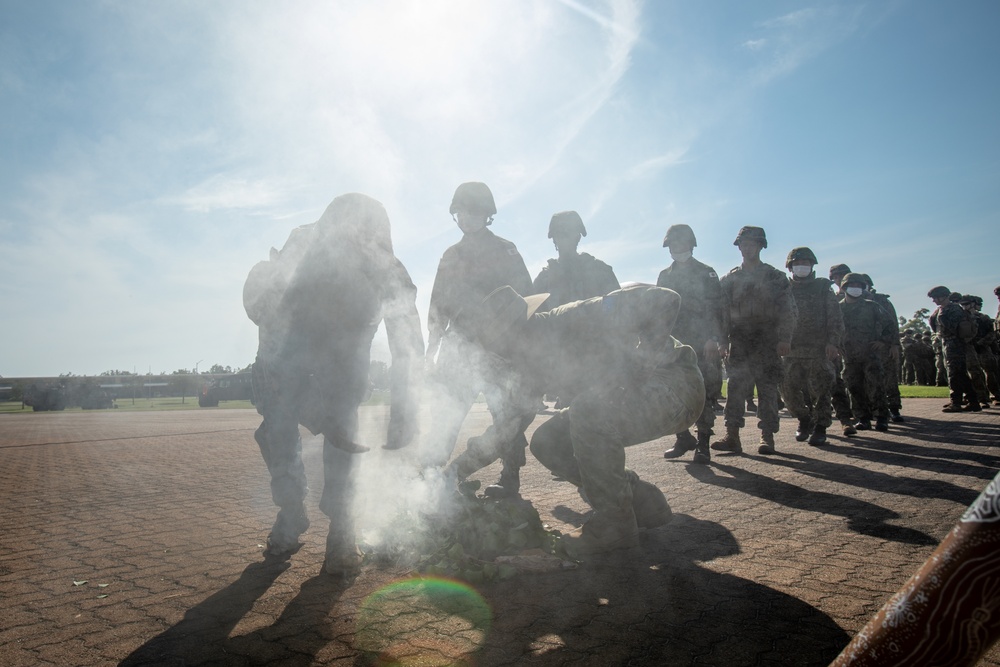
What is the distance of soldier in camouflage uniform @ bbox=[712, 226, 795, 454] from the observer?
23.7 feet

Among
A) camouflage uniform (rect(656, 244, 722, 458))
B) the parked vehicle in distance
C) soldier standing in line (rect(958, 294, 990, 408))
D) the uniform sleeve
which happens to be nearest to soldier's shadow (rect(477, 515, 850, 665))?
camouflage uniform (rect(656, 244, 722, 458))

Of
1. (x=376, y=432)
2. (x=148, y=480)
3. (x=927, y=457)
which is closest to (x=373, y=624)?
(x=148, y=480)

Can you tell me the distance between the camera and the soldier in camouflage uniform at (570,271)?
633 cm

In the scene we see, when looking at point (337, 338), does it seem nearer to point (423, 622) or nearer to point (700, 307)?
point (423, 622)

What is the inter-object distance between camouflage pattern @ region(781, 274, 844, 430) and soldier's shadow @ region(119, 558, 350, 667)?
23.0ft

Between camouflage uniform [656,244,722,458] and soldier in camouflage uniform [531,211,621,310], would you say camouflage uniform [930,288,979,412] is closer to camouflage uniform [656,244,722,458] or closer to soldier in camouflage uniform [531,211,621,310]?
camouflage uniform [656,244,722,458]

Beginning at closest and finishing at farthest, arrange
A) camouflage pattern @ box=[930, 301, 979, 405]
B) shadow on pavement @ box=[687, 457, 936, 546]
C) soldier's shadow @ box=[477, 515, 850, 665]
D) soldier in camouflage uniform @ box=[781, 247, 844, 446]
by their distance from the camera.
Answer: soldier's shadow @ box=[477, 515, 850, 665]
shadow on pavement @ box=[687, 457, 936, 546]
soldier in camouflage uniform @ box=[781, 247, 844, 446]
camouflage pattern @ box=[930, 301, 979, 405]

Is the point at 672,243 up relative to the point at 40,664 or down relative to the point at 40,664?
up

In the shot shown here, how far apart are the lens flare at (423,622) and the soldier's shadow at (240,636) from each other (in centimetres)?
20

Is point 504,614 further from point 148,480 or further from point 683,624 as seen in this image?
point 148,480

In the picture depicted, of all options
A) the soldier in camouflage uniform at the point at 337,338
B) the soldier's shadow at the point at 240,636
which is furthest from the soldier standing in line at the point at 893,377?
the soldier's shadow at the point at 240,636

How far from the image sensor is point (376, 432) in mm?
12039

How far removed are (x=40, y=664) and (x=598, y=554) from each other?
262cm

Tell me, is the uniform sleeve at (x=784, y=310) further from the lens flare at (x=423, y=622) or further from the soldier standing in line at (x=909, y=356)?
the soldier standing in line at (x=909, y=356)
